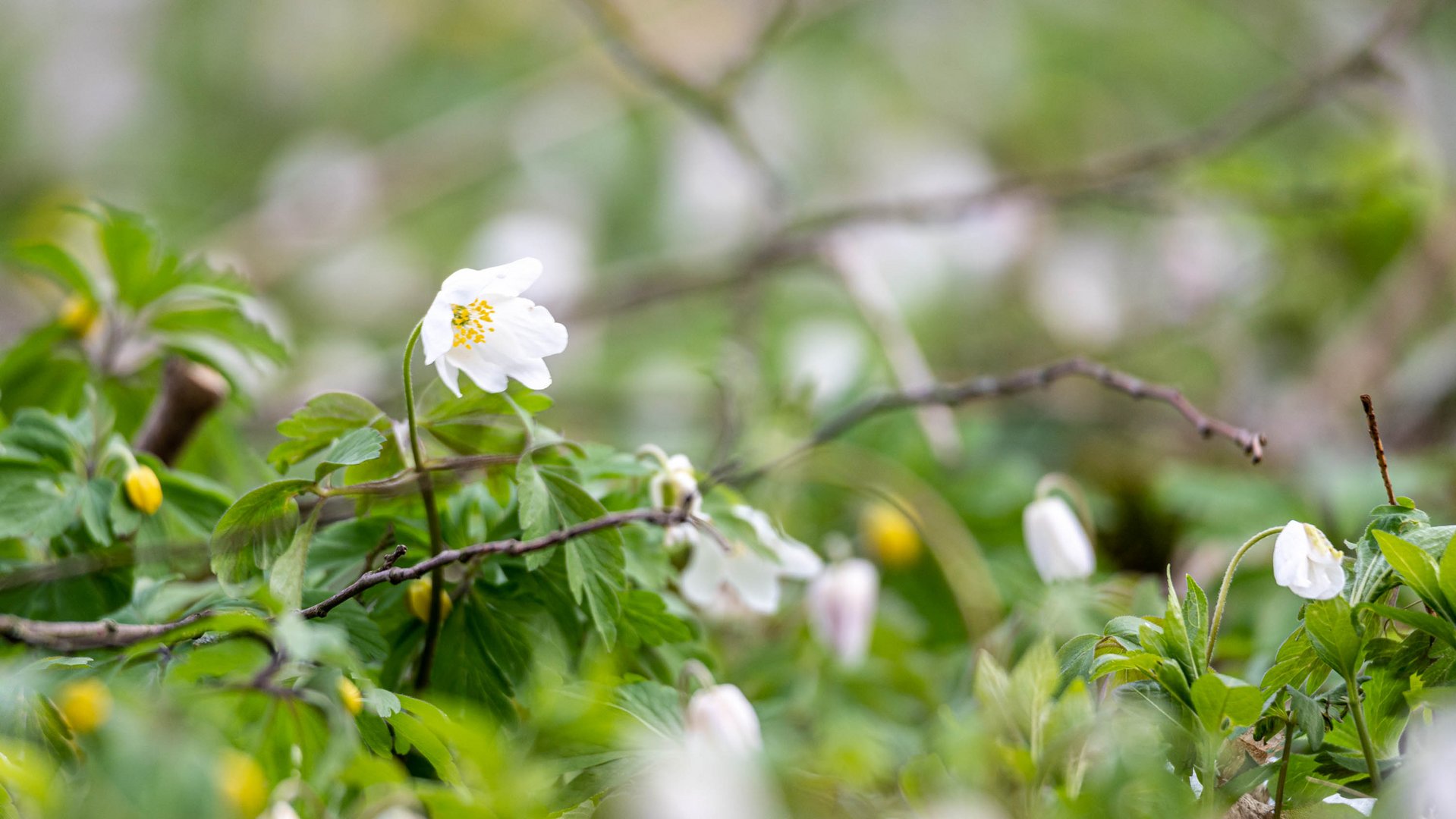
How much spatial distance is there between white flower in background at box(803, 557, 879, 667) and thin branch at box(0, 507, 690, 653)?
0.30m

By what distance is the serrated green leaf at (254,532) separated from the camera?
36cm

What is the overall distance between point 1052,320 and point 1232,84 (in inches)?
45.4

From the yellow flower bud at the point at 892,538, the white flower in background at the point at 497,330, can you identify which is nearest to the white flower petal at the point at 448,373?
the white flower in background at the point at 497,330

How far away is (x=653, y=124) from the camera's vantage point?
2.49 metres

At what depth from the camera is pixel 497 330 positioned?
40 centimetres

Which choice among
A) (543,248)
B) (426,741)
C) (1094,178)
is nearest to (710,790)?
(426,741)

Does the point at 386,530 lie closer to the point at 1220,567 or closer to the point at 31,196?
the point at 1220,567

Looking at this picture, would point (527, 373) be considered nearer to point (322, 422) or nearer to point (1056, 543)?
point (322, 422)

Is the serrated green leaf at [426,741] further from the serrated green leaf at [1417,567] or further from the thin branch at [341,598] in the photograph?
the serrated green leaf at [1417,567]

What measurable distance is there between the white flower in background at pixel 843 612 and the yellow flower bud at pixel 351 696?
374mm

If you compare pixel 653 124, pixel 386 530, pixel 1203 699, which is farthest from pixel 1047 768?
pixel 653 124

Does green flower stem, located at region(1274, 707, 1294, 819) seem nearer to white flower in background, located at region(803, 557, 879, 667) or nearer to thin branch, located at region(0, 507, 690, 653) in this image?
thin branch, located at region(0, 507, 690, 653)

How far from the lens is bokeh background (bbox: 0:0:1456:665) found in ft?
3.25

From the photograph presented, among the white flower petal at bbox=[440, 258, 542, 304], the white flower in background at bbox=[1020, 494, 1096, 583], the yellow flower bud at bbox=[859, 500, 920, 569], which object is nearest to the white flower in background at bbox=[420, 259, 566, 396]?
the white flower petal at bbox=[440, 258, 542, 304]
